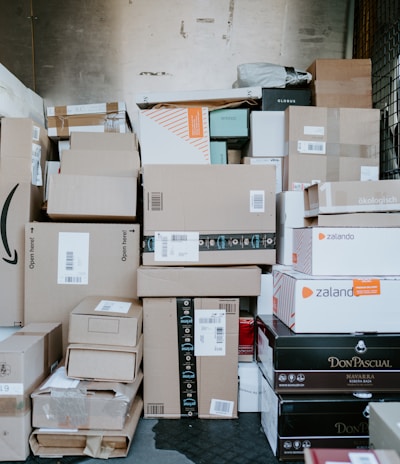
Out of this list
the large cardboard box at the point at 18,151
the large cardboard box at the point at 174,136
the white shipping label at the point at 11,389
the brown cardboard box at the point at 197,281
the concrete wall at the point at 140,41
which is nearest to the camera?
the white shipping label at the point at 11,389

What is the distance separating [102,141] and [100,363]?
3.62 feet

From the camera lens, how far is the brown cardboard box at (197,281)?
149 cm

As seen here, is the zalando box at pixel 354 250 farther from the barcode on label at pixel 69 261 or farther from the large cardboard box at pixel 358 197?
the barcode on label at pixel 69 261

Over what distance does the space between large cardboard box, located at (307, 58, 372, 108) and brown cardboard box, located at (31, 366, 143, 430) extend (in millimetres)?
1696

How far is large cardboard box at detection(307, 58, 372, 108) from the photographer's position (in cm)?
194

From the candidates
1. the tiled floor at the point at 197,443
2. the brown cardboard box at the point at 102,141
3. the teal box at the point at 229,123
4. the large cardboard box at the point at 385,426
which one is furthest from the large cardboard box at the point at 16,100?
the large cardboard box at the point at 385,426

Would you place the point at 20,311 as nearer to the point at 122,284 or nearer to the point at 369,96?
the point at 122,284

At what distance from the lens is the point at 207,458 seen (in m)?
1.28

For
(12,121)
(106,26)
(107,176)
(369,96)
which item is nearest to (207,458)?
(107,176)

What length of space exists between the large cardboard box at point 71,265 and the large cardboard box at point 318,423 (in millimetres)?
791

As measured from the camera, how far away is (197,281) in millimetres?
1501

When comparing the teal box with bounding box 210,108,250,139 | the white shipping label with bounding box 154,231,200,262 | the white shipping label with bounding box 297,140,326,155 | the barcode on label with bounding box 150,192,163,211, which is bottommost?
the white shipping label with bounding box 154,231,200,262

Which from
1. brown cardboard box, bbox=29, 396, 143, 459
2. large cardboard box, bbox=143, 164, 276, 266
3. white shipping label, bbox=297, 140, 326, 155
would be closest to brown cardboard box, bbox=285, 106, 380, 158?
white shipping label, bbox=297, 140, 326, 155

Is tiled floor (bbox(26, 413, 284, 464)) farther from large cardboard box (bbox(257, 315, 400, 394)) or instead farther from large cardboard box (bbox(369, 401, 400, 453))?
large cardboard box (bbox(369, 401, 400, 453))
